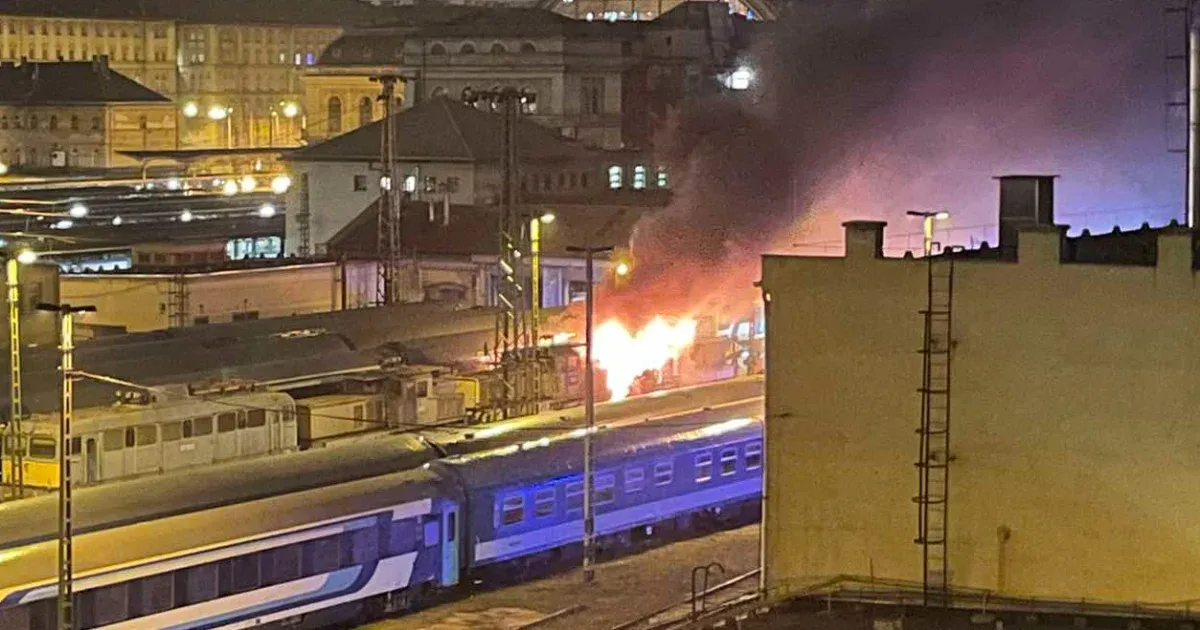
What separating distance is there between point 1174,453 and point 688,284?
2388cm

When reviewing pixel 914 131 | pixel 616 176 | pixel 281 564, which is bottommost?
pixel 281 564

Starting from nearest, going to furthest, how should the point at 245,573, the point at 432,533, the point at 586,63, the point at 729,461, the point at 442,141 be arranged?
the point at 245,573 < the point at 432,533 < the point at 729,461 < the point at 442,141 < the point at 586,63

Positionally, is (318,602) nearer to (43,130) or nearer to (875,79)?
(875,79)

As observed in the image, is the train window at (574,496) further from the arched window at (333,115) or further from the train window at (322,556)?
the arched window at (333,115)

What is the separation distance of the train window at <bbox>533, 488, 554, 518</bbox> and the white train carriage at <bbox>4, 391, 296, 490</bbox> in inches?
160

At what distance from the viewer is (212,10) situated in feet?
319

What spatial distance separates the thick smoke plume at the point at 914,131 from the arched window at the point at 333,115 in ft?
104

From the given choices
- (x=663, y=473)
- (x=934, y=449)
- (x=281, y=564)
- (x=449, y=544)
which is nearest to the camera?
(x=934, y=449)

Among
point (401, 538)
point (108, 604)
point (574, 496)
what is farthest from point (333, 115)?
point (108, 604)

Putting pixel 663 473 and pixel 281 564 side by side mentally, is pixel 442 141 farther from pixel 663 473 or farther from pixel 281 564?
pixel 281 564

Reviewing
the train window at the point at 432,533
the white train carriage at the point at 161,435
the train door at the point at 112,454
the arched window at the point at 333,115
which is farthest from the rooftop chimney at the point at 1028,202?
the arched window at the point at 333,115

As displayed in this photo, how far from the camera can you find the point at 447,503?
22.4m

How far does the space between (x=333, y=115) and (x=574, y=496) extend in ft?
169

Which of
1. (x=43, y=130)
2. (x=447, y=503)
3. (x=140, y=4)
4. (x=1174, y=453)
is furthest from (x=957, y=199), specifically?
(x=140, y=4)
